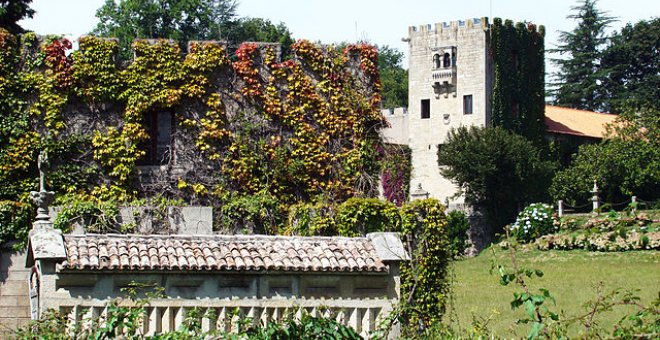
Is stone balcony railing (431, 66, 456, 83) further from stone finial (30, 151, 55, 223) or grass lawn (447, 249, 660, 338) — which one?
stone finial (30, 151, 55, 223)

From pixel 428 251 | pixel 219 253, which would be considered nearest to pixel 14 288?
pixel 219 253

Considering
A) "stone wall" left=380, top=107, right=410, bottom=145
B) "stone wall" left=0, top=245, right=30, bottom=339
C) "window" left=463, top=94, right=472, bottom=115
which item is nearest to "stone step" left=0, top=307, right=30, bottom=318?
"stone wall" left=0, top=245, right=30, bottom=339

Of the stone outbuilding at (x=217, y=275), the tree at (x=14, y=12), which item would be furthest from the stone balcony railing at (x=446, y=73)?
the stone outbuilding at (x=217, y=275)

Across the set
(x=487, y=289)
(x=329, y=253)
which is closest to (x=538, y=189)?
(x=487, y=289)

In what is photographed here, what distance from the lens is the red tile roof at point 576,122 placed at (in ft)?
229

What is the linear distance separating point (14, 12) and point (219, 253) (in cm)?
3091

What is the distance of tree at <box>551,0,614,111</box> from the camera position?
82.9 metres

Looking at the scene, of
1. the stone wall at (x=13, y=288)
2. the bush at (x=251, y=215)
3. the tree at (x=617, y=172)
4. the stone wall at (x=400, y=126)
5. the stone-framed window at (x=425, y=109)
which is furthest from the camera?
the stone wall at (x=400, y=126)

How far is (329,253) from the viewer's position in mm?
18469

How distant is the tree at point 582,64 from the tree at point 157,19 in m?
25.3

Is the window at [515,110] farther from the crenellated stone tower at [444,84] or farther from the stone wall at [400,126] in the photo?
the stone wall at [400,126]

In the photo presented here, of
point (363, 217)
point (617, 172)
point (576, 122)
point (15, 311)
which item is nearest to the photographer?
point (15, 311)

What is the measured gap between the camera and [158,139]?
944 inches

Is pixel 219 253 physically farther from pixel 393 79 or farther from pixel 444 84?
pixel 393 79
